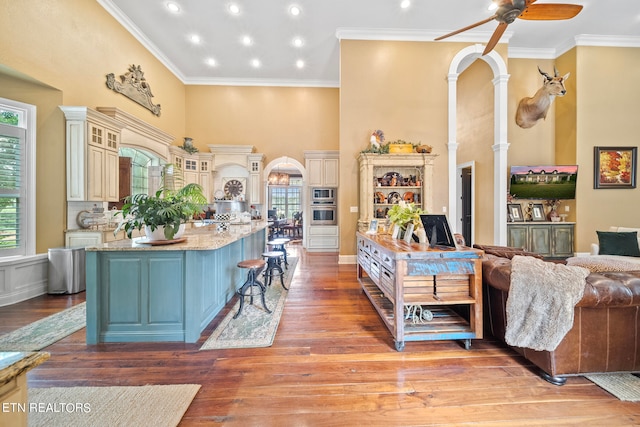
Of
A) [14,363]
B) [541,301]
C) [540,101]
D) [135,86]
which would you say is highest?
[135,86]

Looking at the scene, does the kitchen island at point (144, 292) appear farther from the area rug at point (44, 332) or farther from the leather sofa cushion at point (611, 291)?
the leather sofa cushion at point (611, 291)

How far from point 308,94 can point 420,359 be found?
7.59 meters

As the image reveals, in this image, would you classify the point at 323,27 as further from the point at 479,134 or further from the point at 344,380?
the point at 344,380

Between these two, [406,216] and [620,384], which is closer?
[620,384]

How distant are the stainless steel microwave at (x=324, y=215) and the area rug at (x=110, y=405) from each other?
19.1 ft

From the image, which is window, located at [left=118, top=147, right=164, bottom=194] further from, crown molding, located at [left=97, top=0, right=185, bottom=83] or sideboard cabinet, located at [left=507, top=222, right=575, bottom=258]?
sideboard cabinet, located at [left=507, top=222, right=575, bottom=258]

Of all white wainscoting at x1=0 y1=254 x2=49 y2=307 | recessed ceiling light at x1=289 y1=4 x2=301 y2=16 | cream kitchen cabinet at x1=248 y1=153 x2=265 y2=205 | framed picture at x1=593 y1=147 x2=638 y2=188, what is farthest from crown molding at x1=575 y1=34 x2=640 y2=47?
white wainscoting at x1=0 y1=254 x2=49 y2=307

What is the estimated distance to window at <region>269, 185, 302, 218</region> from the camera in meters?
11.7

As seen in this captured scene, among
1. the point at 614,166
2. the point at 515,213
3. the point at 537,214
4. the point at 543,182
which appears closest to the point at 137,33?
the point at 515,213

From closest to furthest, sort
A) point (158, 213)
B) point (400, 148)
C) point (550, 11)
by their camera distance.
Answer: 1. point (158, 213)
2. point (550, 11)
3. point (400, 148)

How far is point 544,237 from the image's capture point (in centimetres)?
564

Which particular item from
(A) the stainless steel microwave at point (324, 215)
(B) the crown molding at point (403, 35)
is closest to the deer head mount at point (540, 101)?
(B) the crown molding at point (403, 35)

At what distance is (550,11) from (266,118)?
649cm

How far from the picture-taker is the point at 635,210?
5.50 m
